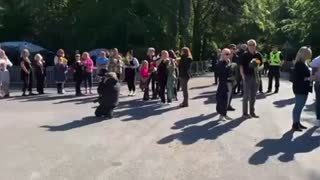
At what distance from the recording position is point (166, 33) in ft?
142

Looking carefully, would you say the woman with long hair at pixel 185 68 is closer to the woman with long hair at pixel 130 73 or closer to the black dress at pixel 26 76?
the woman with long hair at pixel 130 73

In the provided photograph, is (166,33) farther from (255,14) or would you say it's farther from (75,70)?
(75,70)

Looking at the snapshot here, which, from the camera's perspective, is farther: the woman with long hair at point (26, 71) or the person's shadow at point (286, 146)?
the woman with long hair at point (26, 71)

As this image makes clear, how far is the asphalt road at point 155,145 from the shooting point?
9.05 m

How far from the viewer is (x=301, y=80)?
1286 cm

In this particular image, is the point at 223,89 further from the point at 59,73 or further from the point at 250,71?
the point at 59,73

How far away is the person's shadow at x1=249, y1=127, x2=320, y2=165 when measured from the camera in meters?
10.1

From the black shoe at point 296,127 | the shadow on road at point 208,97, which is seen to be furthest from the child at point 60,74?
the black shoe at point 296,127

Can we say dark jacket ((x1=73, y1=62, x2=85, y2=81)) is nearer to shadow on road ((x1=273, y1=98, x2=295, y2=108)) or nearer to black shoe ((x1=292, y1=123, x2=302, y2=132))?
shadow on road ((x1=273, y1=98, x2=295, y2=108))

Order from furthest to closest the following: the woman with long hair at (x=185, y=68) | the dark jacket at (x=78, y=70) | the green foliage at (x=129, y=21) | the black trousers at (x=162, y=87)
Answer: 1. the green foliage at (x=129, y=21)
2. the dark jacket at (x=78, y=70)
3. the black trousers at (x=162, y=87)
4. the woman with long hair at (x=185, y=68)

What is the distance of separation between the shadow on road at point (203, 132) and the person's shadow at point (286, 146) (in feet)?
3.99

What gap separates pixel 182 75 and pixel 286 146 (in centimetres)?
661

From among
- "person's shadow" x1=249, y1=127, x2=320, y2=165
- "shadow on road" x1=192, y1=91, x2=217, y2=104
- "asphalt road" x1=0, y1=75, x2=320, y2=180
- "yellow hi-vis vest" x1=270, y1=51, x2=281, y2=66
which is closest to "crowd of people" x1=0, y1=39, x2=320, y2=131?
Result: "yellow hi-vis vest" x1=270, y1=51, x2=281, y2=66

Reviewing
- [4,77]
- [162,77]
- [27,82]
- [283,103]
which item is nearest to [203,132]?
[162,77]
